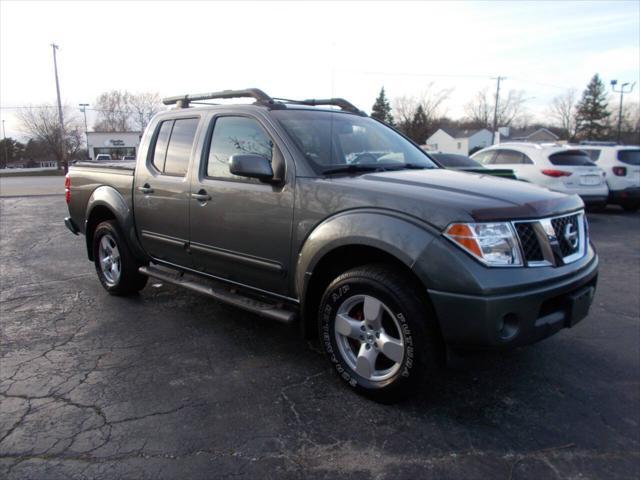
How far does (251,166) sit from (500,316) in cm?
182

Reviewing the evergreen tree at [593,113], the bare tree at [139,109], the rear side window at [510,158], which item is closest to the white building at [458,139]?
the evergreen tree at [593,113]

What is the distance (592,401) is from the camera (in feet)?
10.1

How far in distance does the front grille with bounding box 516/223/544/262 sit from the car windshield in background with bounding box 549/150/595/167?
9154 mm

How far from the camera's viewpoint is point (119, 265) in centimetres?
510

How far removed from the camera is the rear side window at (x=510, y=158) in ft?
37.1

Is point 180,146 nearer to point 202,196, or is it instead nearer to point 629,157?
point 202,196

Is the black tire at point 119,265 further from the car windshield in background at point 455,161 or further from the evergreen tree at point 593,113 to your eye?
the evergreen tree at point 593,113

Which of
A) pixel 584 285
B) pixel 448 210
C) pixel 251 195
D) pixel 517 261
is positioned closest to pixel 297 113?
pixel 251 195

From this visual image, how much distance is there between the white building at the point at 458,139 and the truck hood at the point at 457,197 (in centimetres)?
7984

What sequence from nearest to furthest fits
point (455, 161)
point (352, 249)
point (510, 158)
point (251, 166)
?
point (352, 249) → point (251, 166) → point (455, 161) → point (510, 158)

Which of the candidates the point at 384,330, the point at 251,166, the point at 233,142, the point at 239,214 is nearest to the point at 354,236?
the point at 384,330

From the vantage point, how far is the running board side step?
3405 millimetres

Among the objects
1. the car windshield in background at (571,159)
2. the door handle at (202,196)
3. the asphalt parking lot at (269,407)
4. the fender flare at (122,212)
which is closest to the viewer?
the asphalt parking lot at (269,407)

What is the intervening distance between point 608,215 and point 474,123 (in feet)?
298
